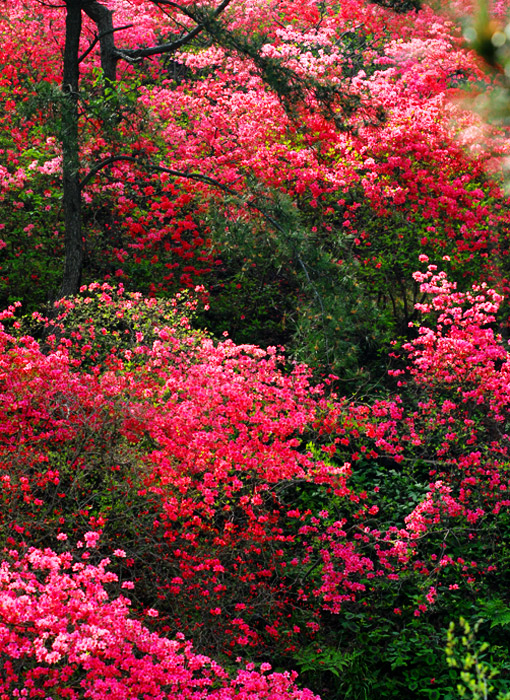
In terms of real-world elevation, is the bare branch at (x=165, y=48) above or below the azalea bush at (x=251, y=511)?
above

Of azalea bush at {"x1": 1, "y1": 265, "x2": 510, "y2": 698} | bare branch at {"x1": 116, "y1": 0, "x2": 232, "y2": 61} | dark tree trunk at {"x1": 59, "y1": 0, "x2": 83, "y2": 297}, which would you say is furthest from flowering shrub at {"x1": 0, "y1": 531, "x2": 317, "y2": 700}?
bare branch at {"x1": 116, "y1": 0, "x2": 232, "y2": 61}

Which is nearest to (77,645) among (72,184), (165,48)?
(72,184)

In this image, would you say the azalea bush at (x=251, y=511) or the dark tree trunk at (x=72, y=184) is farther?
the dark tree trunk at (x=72, y=184)

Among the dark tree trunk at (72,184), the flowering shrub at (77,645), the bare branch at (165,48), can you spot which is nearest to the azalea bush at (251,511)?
the flowering shrub at (77,645)

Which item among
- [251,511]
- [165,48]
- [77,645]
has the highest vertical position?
[165,48]

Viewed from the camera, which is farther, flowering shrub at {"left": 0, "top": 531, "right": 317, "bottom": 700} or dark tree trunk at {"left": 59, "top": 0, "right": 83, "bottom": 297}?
dark tree trunk at {"left": 59, "top": 0, "right": 83, "bottom": 297}

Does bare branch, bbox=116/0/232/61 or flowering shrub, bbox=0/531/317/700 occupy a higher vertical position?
bare branch, bbox=116/0/232/61

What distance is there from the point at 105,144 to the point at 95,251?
65.2 inches

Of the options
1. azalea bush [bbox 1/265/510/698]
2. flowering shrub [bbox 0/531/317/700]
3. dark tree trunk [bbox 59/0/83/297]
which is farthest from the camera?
dark tree trunk [bbox 59/0/83/297]

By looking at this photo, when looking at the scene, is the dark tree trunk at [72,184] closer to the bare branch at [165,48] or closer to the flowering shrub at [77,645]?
the bare branch at [165,48]

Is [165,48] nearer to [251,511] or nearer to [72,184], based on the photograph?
[72,184]

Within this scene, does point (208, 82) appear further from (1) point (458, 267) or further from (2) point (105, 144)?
(1) point (458, 267)

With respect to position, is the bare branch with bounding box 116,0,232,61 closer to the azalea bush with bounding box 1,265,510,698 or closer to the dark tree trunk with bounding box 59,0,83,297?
the dark tree trunk with bounding box 59,0,83,297

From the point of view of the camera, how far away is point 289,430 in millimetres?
6504
